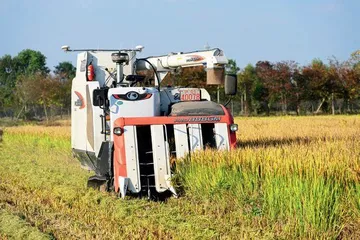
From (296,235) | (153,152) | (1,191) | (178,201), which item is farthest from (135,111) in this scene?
(296,235)

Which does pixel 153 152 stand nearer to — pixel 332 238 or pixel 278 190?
pixel 278 190

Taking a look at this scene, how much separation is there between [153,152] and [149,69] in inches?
116

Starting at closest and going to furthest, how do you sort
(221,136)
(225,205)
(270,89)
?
(225,205)
(221,136)
(270,89)

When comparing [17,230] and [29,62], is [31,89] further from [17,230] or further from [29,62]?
[17,230]

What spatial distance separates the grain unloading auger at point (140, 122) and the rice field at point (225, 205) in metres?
0.39

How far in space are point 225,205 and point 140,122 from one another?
2083 millimetres

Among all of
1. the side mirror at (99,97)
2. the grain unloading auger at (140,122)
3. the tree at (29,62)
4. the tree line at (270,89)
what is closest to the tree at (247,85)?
the tree line at (270,89)

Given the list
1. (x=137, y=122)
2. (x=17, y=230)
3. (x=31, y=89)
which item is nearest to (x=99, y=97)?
(x=137, y=122)

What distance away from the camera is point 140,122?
866cm

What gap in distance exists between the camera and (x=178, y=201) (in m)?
8.27

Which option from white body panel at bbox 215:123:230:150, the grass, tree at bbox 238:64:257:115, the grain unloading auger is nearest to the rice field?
the grass

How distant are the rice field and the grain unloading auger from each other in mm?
386

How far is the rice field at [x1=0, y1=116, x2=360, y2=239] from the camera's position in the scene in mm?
5910

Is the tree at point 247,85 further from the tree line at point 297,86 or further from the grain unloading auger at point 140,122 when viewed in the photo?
the grain unloading auger at point 140,122
